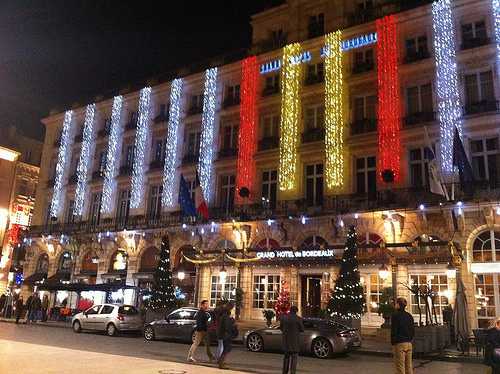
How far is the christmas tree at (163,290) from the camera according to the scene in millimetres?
25609

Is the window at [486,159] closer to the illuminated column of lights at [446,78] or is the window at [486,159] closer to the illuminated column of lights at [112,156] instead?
the illuminated column of lights at [446,78]

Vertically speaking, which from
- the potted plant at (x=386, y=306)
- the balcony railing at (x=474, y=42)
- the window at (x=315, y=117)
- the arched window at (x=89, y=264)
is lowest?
the potted plant at (x=386, y=306)

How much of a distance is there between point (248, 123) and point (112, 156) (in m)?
12.6

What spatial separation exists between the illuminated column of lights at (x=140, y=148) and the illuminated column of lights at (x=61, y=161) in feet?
28.1

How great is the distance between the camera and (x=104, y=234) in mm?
34594

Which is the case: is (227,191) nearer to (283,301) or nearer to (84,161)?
(283,301)

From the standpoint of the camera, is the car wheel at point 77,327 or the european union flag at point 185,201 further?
the european union flag at point 185,201

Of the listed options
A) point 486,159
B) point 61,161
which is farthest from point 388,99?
point 61,161

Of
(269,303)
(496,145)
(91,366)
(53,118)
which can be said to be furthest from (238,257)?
(53,118)

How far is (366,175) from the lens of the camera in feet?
85.6

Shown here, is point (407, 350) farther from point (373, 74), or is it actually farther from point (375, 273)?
point (373, 74)

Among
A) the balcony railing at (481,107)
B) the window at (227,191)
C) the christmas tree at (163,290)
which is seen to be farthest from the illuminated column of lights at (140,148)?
the balcony railing at (481,107)

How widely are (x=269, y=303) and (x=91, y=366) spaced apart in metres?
16.2

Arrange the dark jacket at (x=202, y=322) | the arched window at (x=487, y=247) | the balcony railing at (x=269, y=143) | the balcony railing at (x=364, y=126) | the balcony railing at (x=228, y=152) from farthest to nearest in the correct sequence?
the balcony railing at (x=228, y=152) < the balcony railing at (x=269, y=143) < the balcony railing at (x=364, y=126) < the arched window at (x=487, y=247) < the dark jacket at (x=202, y=322)
